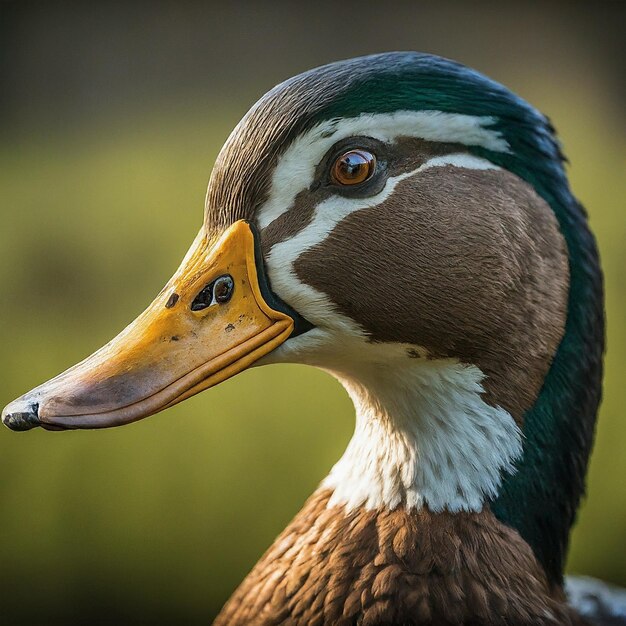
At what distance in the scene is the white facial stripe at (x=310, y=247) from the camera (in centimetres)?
91

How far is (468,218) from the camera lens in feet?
3.06

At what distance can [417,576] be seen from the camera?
38.1 inches

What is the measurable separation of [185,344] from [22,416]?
0.16 metres

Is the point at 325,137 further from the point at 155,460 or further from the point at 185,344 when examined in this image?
the point at 155,460

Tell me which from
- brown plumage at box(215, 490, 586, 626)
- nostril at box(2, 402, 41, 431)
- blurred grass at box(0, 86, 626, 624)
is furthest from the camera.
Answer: blurred grass at box(0, 86, 626, 624)

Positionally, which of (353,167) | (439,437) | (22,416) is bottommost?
(439,437)

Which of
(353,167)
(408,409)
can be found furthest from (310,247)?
(408,409)

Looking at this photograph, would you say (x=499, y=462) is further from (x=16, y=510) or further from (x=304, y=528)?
(x=16, y=510)

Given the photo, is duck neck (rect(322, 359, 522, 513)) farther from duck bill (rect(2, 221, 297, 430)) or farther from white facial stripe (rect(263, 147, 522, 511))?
duck bill (rect(2, 221, 297, 430))

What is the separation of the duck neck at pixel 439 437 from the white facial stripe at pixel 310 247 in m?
0.09

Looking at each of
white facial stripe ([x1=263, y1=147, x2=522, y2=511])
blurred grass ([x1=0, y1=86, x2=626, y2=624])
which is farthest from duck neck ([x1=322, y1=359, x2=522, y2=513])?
blurred grass ([x1=0, y1=86, x2=626, y2=624])

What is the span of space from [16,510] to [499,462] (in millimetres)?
1838

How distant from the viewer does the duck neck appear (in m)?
0.97

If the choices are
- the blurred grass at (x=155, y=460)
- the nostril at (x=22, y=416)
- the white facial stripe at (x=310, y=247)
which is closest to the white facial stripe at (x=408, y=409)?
the white facial stripe at (x=310, y=247)
